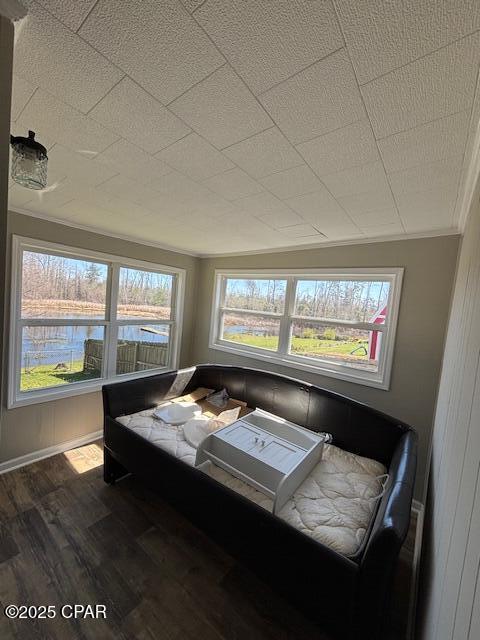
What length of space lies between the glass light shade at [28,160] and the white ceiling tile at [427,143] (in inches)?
58.7

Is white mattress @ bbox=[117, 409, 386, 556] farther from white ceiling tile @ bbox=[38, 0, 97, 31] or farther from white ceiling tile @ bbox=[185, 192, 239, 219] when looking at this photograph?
white ceiling tile @ bbox=[38, 0, 97, 31]

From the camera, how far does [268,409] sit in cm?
282

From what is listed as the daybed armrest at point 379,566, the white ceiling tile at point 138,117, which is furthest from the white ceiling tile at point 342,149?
the daybed armrest at point 379,566

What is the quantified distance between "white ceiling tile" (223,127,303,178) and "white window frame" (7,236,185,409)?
2.25 meters

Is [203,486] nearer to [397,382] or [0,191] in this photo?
[0,191]

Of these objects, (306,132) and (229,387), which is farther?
(229,387)

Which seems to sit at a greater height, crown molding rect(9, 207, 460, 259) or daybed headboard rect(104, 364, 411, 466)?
crown molding rect(9, 207, 460, 259)

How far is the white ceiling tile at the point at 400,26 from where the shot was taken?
63 cm

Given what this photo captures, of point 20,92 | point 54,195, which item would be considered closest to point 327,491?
point 20,92

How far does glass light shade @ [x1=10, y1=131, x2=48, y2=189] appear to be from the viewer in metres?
1.10

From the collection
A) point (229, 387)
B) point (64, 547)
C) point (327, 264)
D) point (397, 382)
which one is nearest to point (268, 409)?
point (229, 387)

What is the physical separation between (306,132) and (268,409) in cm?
249

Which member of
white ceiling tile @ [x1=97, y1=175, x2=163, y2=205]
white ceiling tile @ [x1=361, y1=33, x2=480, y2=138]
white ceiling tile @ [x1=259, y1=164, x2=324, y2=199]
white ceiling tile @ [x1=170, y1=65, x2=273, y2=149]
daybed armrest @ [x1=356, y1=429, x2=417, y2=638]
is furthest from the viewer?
white ceiling tile @ [x1=97, y1=175, x2=163, y2=205]

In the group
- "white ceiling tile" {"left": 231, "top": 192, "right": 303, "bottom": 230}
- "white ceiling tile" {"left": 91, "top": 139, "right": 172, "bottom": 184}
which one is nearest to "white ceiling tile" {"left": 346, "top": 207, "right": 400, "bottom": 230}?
"white ceiling tile" {"left": 231, "top": 192, "right": 303, "bottom": 230}
